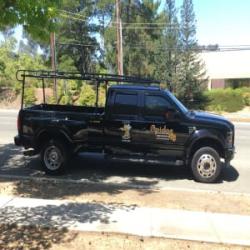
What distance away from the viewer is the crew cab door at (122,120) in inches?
435

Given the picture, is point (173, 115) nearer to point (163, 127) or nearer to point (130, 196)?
point (163, 127)

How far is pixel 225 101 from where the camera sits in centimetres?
3975

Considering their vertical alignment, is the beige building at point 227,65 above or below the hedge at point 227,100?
above

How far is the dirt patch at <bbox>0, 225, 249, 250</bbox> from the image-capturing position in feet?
21.3

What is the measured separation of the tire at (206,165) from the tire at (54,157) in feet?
9.56

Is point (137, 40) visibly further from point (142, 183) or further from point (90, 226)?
point (90, 226)

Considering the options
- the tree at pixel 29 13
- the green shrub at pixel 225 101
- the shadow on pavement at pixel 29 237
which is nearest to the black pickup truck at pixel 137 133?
the tree at pixel 29 13

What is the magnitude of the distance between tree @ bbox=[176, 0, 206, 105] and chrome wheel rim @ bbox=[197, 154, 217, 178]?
29.6m

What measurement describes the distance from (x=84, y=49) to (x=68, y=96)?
1932cm

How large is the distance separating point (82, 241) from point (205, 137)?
492cm

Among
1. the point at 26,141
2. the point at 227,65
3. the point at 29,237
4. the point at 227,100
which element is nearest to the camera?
the point at 29,237

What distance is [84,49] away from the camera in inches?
2119

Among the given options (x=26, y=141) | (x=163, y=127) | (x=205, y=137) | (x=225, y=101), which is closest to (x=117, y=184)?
(x=163, y=127)

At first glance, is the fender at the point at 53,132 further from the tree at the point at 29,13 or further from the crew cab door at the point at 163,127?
the tree at the point at 29,13
